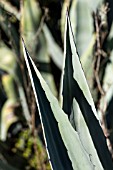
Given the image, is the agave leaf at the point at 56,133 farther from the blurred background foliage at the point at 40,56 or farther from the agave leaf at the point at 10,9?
the agave leaf at the point at 10,9

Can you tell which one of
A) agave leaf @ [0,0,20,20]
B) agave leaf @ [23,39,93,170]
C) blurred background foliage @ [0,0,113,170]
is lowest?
agave leaf @ [23,39,93,170]

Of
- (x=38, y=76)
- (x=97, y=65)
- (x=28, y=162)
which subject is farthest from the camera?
(x=28, y=162)

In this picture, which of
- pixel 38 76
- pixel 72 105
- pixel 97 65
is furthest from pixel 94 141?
pixel 97 65

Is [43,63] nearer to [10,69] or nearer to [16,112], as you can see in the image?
[10,69]

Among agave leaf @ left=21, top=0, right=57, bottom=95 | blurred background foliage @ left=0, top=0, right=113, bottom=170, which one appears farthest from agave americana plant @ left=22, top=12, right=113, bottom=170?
agave leaf @ left=21, top=0, right=57, bottom=95

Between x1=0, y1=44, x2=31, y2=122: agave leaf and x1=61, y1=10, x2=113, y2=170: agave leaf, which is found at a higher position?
x1=0, y1=44, x2=31, y2=122: agave leaf

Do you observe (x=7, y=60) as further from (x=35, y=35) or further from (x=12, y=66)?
(x=35, y=35)

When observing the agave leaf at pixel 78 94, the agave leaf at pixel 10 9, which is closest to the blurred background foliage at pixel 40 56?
the agave leaf at pixel 10 9

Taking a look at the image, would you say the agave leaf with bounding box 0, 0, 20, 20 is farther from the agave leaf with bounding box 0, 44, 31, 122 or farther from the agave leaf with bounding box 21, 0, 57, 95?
the agave leaf with bounding box 0, 44, 31, 122
